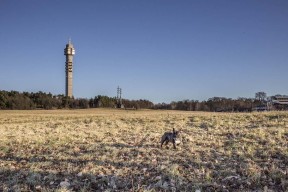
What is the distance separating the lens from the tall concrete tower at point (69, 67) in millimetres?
111938

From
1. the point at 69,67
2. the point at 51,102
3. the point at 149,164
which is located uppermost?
the point at 69,67

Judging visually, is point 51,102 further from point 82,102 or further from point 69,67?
point 69,67

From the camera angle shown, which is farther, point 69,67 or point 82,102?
point 69,67

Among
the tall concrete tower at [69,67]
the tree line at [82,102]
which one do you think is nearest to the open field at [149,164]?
the tree line at [82,102]

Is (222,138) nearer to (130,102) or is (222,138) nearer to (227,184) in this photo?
(227,184)

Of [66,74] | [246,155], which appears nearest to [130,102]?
[66,74]

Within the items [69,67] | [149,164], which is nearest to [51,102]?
[69,67]

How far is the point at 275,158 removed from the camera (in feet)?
39.0

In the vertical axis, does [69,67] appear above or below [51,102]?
above

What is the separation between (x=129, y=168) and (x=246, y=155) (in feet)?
13.5

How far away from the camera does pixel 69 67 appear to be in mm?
119938

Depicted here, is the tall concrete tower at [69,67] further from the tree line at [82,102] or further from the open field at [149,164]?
the open field at [149,164]

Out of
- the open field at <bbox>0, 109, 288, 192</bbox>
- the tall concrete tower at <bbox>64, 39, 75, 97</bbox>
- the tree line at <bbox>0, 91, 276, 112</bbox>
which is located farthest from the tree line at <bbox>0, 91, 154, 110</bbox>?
the open field at <bbox>0, 109, 288, 192</bbox>

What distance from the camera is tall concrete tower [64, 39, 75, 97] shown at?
111938mm
